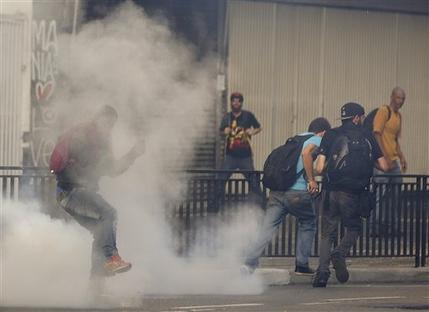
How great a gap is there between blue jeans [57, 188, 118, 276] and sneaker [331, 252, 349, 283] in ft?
7.54

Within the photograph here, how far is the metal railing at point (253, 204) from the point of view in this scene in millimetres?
12906

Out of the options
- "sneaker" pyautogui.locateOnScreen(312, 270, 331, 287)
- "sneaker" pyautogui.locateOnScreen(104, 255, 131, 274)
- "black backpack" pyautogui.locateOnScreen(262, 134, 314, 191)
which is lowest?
"sneaker" pyautogui.locateOnScreen(312, 270, 331, 287)

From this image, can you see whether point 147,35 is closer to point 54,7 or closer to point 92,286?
point 92,286

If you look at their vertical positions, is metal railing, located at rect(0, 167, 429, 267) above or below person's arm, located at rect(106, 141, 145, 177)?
below

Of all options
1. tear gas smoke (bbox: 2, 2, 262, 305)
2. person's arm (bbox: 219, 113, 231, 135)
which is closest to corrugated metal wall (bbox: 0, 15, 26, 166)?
person's arm (bbox: 219, 113, 231, 135)

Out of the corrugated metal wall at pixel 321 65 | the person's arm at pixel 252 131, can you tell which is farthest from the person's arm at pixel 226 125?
the corrugated metal wall at pixel 321 65

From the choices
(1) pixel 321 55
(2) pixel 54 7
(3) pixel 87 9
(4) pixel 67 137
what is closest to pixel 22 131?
(2) pixel 54 7

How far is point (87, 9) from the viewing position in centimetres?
1543

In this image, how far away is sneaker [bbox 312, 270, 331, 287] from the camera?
490 inches

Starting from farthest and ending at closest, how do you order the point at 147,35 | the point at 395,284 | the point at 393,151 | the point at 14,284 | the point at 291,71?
the point at 291,71
the point at 393,151
the point at 395,284
the point at 147,35
the point at 14,284

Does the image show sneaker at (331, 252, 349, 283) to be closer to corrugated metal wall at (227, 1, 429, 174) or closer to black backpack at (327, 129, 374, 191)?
black backpack at (327, 129, 374, 191)

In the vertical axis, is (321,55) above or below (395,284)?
above

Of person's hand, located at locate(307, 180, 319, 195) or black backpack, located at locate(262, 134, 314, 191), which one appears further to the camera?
black backpack, located at locate(262, 134, 314, 191)

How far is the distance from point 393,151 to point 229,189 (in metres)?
4.35
